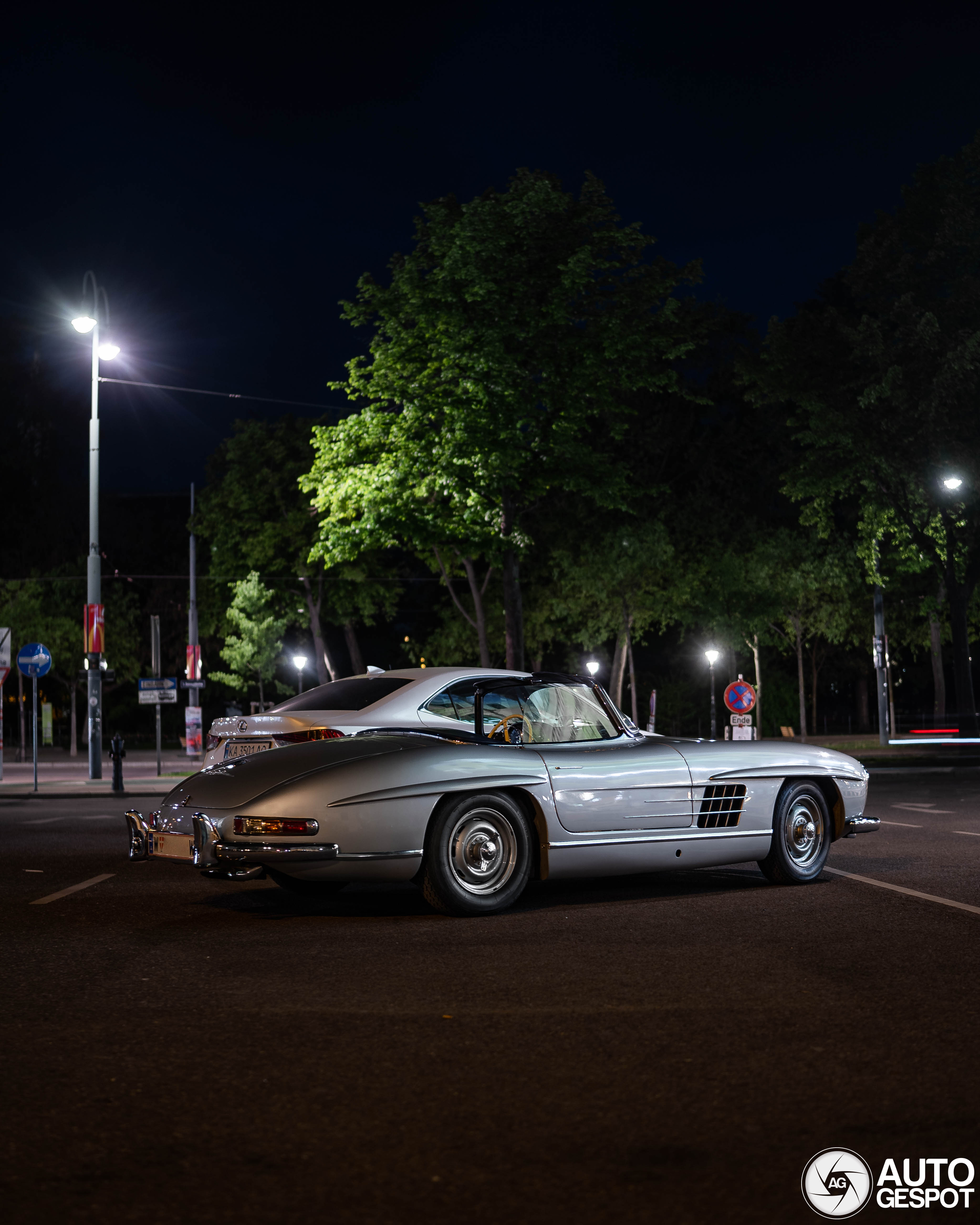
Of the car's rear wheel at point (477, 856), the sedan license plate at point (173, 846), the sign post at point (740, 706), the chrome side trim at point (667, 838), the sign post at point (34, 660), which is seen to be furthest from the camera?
the sign post at point (34, 660)

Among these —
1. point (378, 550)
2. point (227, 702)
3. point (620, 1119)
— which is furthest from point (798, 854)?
point (227, 702)

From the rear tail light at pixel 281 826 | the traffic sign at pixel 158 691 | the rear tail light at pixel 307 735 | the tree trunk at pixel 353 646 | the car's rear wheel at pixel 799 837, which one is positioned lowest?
the car's rear wheel at pixel 799 837

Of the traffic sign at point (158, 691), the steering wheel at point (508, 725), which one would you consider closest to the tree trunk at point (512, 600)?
the traffic sign at point (158, 691)

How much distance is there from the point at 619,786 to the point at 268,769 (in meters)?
2.28

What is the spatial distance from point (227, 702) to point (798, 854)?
6335 cm

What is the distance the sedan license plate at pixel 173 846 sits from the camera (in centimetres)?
803

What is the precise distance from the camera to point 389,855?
7.96 metres

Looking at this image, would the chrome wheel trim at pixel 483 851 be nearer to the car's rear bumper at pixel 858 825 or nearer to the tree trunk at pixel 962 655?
the car's rear bumper at pixel 858 825

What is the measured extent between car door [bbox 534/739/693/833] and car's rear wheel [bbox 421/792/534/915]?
34 cm

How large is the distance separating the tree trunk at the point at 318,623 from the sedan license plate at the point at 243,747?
146 feet

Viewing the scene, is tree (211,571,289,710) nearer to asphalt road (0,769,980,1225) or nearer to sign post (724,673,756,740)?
sign post (724,673,756,740)

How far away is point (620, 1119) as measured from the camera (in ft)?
13.6

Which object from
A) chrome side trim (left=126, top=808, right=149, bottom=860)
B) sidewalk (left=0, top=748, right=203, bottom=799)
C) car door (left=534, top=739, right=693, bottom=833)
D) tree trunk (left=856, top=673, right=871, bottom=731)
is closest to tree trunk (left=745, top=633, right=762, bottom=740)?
tree trunk (left=856, top=673, right=871, bottom=731)

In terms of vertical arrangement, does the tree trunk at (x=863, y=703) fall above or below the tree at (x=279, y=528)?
below
